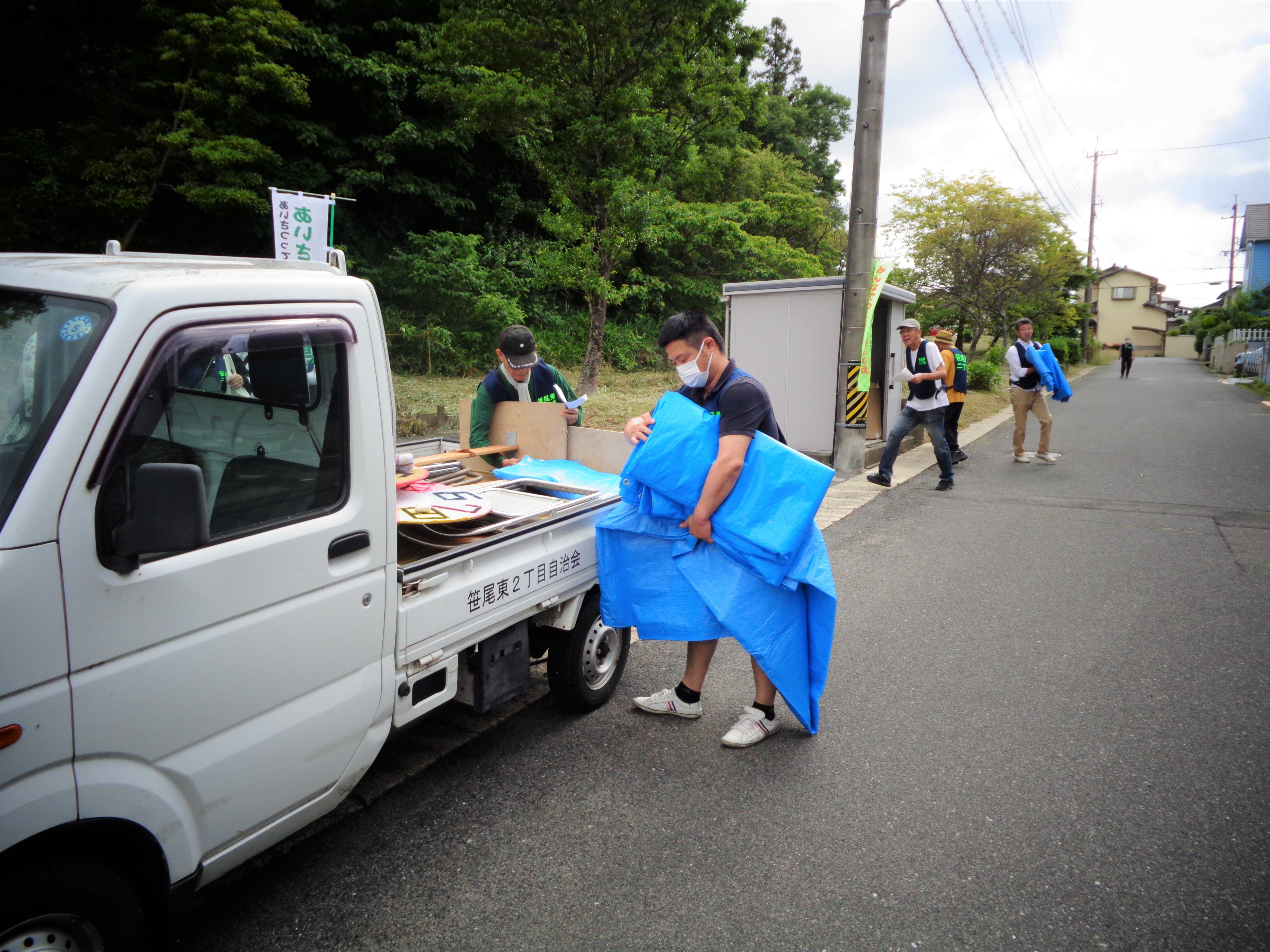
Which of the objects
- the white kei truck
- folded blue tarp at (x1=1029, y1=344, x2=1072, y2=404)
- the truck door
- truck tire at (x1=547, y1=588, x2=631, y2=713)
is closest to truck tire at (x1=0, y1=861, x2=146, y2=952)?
the white kei truck

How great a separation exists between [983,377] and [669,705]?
1955cm

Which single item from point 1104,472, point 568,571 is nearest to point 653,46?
point 1104,472

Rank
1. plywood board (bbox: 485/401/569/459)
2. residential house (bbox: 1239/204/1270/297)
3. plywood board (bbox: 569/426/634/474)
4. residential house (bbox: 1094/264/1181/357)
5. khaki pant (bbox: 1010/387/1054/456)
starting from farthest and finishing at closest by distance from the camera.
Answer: residential house (bbox: 1094/264/1181/357) → residential house (bbox: 1239/204/1270/297) → khaki pant (bbox: 1010/387/1054/456) → plywood board (bbox: 485/401/569/459) → plywood board (bbox: 569/426/634/474)

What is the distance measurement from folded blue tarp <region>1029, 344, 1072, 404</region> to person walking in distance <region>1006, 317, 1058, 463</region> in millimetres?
50

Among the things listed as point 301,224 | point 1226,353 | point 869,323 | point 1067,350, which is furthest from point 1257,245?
point 301,224

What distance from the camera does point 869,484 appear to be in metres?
9.51

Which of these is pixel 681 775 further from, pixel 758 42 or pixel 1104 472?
pixel 758 42

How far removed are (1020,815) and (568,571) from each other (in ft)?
6.63

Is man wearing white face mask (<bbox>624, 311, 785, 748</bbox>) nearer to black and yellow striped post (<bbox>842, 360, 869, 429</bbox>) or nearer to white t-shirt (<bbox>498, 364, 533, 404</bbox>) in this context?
white t-shirt (<bbox>498, 364, 533, 404</bbox>)

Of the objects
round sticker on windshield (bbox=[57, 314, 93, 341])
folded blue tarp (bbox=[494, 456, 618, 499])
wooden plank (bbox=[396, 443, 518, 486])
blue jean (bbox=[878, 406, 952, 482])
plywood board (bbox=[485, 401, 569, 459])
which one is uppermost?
round sticker on windshield (bbox=[57, 314, 93, 341])

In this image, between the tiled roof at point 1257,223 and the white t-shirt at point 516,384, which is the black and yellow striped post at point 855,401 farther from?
the tiled roof at point 1257,223

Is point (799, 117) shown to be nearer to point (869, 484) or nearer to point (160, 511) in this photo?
point (869, 484)

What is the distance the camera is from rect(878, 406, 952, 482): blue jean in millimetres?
9109

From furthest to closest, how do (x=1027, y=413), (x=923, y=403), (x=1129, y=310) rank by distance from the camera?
(x=1129, y=310) < (x=1027, y=413) < (x=923, y=403)
